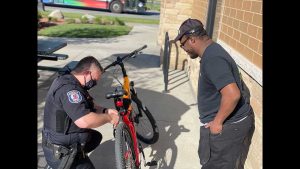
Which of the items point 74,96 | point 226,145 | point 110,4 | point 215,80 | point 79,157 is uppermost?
point 110,4

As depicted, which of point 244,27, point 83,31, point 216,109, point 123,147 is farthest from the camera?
point 83,31

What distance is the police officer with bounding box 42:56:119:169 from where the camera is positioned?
115 inches

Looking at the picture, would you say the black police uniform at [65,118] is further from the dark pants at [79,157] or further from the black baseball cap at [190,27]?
the black baseball cap at [190,27]

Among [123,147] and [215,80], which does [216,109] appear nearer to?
[215,80]

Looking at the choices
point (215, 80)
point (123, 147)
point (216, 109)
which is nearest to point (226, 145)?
point (216, 109)

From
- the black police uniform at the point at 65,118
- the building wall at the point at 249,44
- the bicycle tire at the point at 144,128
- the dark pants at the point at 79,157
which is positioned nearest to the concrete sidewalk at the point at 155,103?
the bicycle tire at the point at 144,128

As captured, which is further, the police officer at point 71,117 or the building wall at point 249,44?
the building wall at point 249,44

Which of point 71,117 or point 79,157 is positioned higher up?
point 71,117

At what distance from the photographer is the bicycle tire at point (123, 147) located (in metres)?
3.23

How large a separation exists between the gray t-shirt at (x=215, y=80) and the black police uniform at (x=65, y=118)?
3.64 ft

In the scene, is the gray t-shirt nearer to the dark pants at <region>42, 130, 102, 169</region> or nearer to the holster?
the dark pants at <region>42, 130, 102, 169</region>

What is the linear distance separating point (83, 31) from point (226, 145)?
12488mm

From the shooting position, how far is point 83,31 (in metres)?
14.8

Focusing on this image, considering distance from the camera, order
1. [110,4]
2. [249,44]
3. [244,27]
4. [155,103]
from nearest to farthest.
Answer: [249,44], [244,27], [155,103], [110,4]
